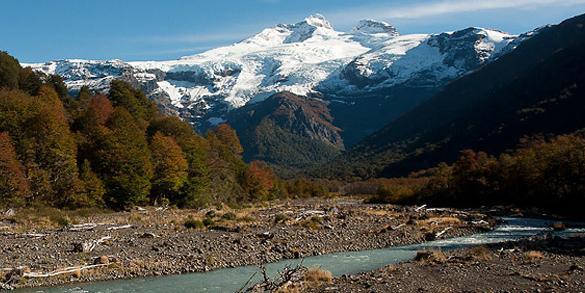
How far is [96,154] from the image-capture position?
64.3 metres

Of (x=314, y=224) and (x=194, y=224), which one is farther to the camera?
(x=314, y=224)

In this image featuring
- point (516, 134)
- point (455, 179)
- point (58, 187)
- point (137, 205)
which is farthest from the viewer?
point (516, 134)

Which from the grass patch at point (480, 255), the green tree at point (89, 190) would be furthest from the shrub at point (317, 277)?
the green tree at point (89, 190)

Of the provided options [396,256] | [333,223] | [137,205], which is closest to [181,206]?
[137,205]

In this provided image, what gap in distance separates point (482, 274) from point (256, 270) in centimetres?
1166

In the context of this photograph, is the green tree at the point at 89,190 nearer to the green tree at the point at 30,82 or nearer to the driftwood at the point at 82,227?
the driftwood at the point at 82,227

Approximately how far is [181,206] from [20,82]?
31.6m

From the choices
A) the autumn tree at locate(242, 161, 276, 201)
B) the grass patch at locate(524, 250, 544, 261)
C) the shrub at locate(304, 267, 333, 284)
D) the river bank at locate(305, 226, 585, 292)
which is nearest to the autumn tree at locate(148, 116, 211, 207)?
the autumn tree at locate(242, 161, 276, 201)

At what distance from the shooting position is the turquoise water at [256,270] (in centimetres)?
2612

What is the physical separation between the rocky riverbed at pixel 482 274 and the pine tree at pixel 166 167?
148ft

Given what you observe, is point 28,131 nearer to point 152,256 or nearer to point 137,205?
point 137,205

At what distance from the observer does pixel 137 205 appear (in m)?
66.9

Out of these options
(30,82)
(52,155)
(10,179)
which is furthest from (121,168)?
(30,82)

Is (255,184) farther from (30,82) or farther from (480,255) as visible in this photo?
(480,255)
